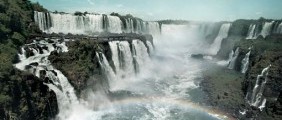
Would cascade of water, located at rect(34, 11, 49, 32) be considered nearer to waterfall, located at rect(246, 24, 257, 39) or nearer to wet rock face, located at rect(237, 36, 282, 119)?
wet rock face, located at rect(237, 36, 282, 119)

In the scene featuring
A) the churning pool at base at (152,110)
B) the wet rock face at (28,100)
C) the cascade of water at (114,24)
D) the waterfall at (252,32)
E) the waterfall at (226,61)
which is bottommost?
the churning pool at base at (152,110)

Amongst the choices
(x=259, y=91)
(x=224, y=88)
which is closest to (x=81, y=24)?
(x=224, y=88)

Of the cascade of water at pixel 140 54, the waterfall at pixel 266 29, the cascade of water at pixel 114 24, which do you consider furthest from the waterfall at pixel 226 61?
the cascade of water at pixel 114 24

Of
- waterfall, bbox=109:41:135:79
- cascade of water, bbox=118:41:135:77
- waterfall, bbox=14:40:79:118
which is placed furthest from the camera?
cascade of water, bbox=118:41:135:77

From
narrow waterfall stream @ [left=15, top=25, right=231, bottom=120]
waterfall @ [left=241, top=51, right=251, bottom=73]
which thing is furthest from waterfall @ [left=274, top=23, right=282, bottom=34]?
narrow waterfall stream @ [left=15, top=25, right=231, bottom=120]

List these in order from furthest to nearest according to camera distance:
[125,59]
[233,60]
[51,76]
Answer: [233,60]
[125,59]
[51,76]

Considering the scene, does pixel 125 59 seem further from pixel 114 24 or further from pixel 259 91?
pixel 114 24

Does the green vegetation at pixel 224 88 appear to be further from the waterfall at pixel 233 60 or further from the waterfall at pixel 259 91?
the waterfall at pixel 233 60

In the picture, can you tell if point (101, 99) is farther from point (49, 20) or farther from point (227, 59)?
point (227, 59)
